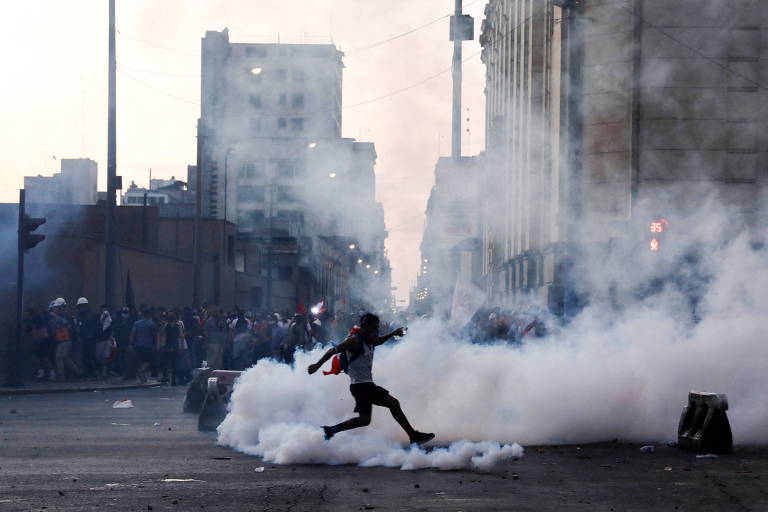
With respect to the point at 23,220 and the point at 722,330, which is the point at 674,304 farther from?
the point at 23,220

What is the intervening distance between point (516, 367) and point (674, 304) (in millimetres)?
4354

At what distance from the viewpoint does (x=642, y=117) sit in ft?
99.2

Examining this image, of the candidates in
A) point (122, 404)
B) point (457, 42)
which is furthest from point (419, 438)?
point (457, 42)

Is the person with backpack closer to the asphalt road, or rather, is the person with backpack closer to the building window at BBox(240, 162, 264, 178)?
the asphalt road

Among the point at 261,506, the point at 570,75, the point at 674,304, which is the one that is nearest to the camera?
the point at 261,506

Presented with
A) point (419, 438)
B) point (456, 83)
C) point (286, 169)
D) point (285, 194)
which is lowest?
point (419, 438)

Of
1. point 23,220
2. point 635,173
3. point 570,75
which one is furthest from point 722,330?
point 570,75

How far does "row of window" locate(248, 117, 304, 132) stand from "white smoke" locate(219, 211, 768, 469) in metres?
46.1

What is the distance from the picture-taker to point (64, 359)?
24344 mm

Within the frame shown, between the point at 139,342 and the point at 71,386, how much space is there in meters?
1.99

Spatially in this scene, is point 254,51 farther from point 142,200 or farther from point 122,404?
point 122,404

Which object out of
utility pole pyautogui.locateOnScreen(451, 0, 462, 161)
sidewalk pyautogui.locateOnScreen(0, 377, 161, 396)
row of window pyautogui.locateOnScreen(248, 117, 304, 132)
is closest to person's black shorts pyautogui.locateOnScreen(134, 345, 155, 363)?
sidewalk pyautogui.locateOnScreen(0, 377, 161, 396)

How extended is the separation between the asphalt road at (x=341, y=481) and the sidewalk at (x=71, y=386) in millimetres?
8260

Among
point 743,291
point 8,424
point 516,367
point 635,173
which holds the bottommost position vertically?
point 8,424
